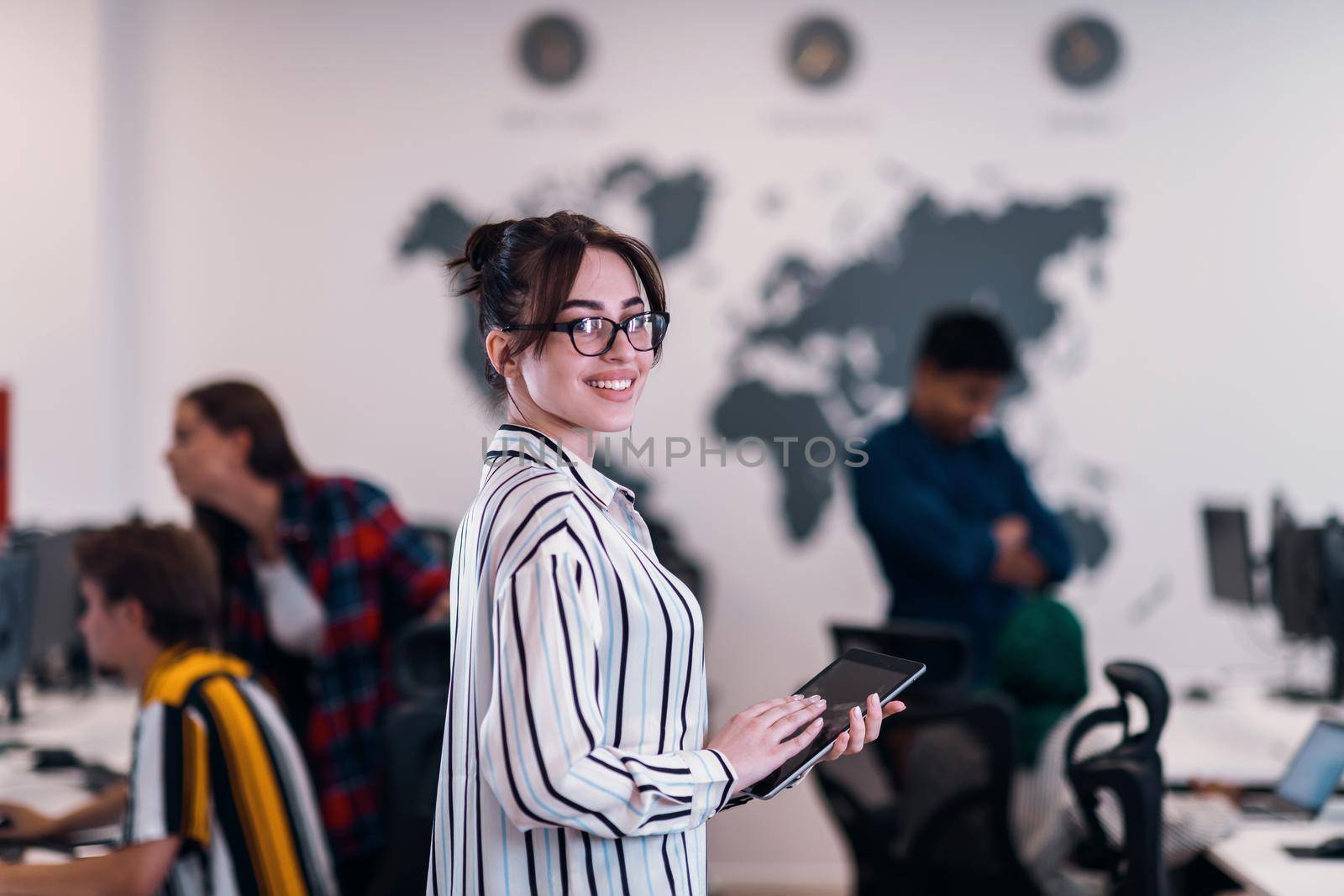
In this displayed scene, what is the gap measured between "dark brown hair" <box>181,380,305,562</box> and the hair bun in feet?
4.49

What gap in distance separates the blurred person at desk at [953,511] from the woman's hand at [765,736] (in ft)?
6.43

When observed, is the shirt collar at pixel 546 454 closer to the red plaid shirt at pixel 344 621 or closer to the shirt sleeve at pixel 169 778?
the shirt sleeve at pixel 169 778

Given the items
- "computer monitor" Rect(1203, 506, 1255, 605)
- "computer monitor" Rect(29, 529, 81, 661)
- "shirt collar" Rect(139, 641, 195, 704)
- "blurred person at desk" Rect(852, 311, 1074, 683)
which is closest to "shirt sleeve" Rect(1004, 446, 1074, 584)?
"blurred person at desk" Rect(852, 311, 1074, 683)

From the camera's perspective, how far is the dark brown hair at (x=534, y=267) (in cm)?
124

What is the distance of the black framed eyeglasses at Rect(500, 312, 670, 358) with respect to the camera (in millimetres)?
1238

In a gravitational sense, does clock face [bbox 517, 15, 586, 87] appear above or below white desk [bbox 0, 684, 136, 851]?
above

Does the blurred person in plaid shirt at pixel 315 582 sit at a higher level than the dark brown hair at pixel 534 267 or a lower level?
lower

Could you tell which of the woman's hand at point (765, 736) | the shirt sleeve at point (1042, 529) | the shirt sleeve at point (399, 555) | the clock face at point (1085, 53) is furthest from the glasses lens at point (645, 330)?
the clock face at point (1085, 53)

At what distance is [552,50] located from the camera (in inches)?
167

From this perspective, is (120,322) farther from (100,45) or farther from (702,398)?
(702,398)

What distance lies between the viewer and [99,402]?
4.02 metres

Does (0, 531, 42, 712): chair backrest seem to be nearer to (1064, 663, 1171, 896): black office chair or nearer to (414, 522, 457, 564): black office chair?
(414, 522, 457, 564): black office chair

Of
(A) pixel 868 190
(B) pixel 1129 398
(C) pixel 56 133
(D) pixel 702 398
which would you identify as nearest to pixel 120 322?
(C) pixel 56 133

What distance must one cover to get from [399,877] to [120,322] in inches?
110
